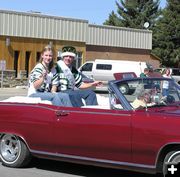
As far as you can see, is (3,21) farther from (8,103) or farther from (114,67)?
(8,103)

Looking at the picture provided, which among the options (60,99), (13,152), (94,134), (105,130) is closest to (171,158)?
(105,130)

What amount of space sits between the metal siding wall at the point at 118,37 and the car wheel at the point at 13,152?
35.2m

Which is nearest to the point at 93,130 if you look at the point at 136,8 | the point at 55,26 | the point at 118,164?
the point at 118,164

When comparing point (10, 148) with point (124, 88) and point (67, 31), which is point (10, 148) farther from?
point (67, 31)

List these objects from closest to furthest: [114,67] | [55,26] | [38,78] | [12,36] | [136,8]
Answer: [38,78] → [114,67] → [12,36] → [55,26] → [136,8]

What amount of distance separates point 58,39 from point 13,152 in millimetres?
33074

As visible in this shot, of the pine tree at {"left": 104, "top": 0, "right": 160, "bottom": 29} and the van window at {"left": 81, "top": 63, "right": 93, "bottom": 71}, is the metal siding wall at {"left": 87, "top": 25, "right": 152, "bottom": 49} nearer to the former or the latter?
the van window at {"left": 81, "top": 63, "right": 93, "bottom": 71}

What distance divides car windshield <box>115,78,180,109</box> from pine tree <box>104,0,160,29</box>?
59057 mm

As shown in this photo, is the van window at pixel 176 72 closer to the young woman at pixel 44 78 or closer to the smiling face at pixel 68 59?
the smiling face at pixel 68 59

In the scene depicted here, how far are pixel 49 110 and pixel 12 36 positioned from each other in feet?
101

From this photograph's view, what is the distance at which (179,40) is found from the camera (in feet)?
190

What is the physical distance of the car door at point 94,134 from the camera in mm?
6867

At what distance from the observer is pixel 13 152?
27.0 feet

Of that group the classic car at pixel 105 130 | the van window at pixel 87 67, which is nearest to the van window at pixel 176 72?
the van window at pixel 87 67
